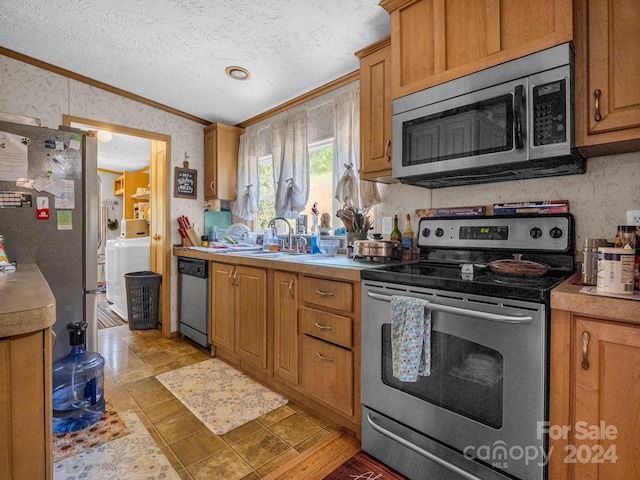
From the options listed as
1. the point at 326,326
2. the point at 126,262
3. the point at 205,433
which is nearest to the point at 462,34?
the point at 326,326

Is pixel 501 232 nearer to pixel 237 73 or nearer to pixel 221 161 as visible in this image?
pixel 237 73

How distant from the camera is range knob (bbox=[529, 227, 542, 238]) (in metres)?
1.58

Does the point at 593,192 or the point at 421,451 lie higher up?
the point at 593,192

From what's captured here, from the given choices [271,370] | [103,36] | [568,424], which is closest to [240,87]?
[103,36]

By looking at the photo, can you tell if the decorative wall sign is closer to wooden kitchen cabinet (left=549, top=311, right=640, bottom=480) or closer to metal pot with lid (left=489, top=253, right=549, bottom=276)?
metal pot with lid (left=489, top=253, right=549, bottom=276)

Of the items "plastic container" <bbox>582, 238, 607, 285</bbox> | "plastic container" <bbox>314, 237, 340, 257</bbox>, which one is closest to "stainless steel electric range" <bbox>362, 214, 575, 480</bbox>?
"plastic container" <bbox>582, 238, 607, 285</bbox>

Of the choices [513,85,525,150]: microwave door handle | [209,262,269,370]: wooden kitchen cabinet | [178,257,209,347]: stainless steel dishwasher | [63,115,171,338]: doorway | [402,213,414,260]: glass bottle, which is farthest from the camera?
[63,115,171,338]: doorway

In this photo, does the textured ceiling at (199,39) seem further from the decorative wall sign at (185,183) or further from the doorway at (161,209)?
the decorative wall sign at (185,183)

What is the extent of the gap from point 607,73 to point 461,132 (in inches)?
21.1

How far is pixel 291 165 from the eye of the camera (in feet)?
9.98

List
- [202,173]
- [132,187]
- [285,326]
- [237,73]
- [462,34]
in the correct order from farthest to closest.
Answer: [132,187] < [202,173] < [237,73] < [285,326] < [462,34]

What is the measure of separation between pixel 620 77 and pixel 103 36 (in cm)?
299

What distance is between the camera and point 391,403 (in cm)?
148

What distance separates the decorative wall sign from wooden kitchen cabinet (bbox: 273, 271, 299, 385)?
6.52ft
